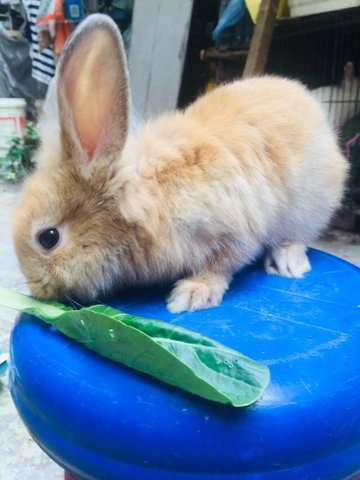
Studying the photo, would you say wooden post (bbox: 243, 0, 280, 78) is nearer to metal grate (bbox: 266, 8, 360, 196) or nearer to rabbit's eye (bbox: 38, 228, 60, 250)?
metal grate (bbox: 266, 8, 360, 196)

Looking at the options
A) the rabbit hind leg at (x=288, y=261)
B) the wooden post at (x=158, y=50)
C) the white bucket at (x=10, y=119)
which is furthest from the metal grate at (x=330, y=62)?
the white bucket at (x=10, y=119)

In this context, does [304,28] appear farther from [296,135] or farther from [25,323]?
[25,323]

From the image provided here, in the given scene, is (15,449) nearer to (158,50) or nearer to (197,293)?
(197,293)

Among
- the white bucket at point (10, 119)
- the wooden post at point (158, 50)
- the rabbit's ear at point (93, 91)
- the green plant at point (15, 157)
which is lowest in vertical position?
the green plant at point (15, 157)

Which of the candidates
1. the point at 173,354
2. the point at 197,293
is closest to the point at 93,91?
the point at 197,293

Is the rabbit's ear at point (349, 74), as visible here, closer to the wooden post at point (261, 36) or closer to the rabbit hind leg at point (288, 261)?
the wooden post at point (261, 36)

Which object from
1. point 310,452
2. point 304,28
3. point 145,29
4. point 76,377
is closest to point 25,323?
point 76,377

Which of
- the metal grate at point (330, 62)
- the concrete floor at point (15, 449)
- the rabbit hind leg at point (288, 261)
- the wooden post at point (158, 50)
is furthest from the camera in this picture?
the wooden post at point (158, 50)

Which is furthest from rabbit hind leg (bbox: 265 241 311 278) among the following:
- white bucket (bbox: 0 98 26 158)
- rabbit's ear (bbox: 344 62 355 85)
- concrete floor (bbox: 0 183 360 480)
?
white bucket (bbox: 0 98 26 158)
